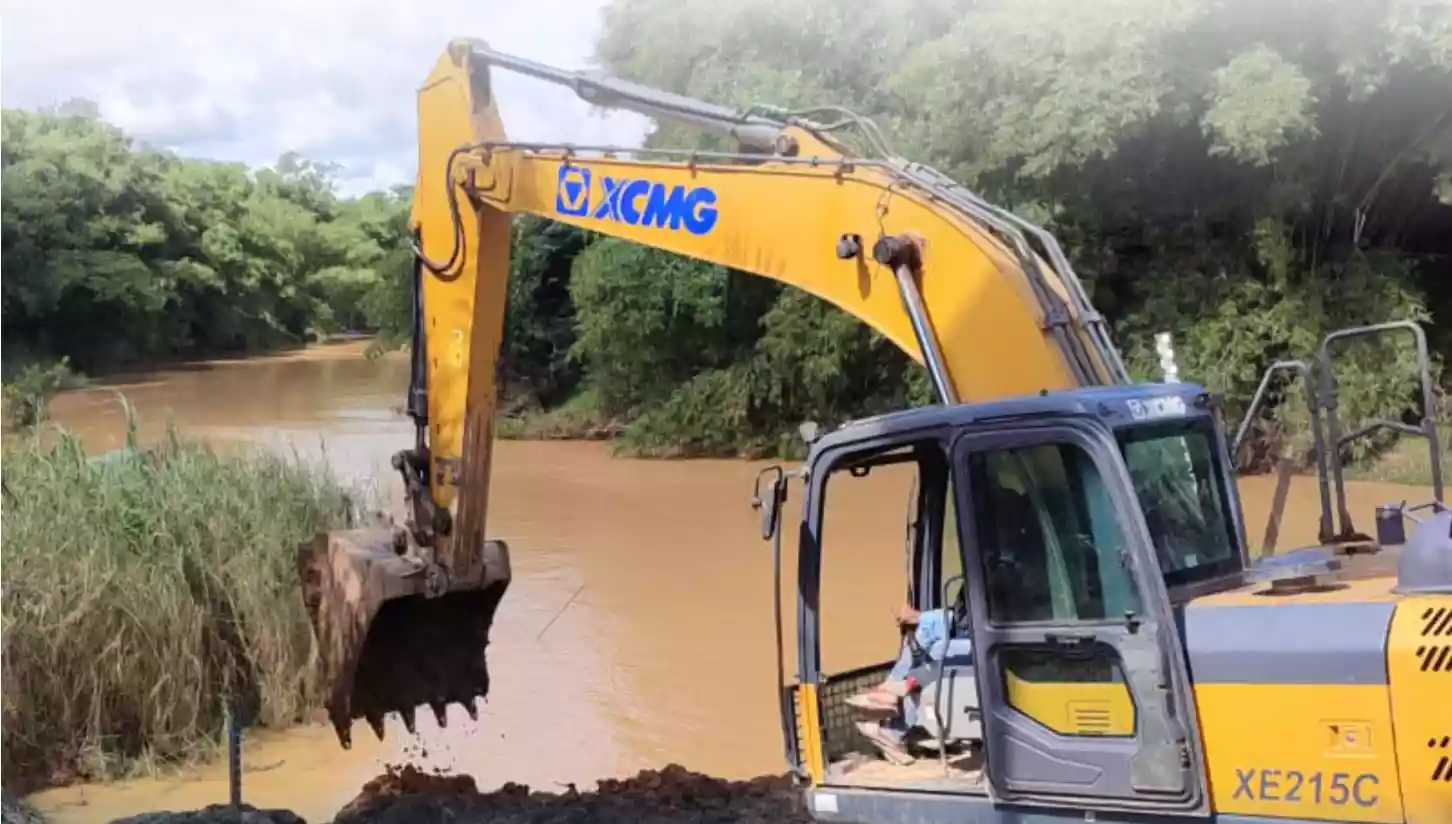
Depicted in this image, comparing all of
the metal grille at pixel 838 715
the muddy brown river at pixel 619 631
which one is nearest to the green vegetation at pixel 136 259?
the muddy brown river at pixel 619 631

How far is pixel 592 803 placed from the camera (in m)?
7.18

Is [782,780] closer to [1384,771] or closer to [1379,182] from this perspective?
[1384,771]

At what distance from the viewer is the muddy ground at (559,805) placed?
6746 millimetres

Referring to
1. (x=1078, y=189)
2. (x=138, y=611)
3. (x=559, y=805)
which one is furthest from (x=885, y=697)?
(x=1078, y=189)

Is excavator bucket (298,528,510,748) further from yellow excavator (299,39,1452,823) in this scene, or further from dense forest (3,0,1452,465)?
dense forest (3,0,1452,465)

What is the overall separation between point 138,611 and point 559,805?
3124 millimetres

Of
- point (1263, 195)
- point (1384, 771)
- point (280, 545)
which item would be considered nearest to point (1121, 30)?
point (1263, 195)

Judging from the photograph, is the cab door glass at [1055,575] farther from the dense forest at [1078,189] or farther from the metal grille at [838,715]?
the dense forest at [1078,189]

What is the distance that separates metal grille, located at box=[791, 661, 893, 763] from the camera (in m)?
5.21

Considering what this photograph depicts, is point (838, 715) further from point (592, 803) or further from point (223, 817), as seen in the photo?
point (223, 817)

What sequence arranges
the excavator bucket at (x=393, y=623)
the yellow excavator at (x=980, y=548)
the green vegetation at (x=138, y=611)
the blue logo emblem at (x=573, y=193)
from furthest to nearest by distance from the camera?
the green vegetation at (x=138, y=611), the excavator bucket at (x=393, y=623), the blue logo emblem at (x=573, y=193), the yellow excavator at (x=980, y=548)

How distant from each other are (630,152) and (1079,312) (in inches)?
91.0

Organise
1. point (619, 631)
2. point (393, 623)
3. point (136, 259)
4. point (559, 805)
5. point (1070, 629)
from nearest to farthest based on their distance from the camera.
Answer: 1. point (1070, 629)
2. point (393, 623)
3. point (559, 805)
4. point (619, 631)
5. point (136, 259)

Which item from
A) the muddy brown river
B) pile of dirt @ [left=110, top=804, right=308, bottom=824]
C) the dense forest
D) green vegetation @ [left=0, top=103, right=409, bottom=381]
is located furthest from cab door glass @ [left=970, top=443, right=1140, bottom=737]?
green vegetation @ [left=0, top=103, right=409, bottom=381]
